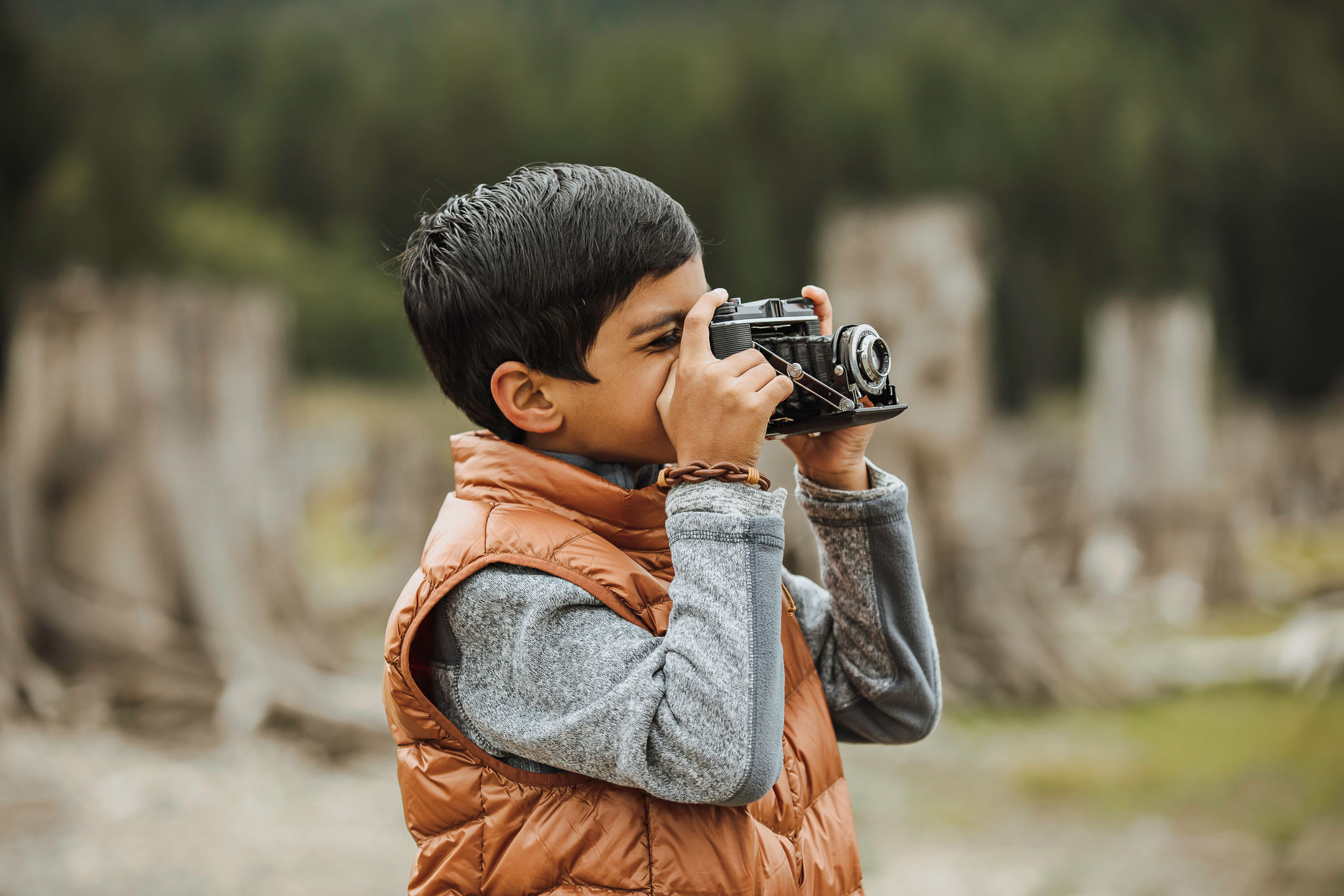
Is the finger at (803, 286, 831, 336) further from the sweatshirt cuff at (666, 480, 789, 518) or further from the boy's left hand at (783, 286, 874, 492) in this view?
the sweatshirt cuff at (666, 480, 789, 518)

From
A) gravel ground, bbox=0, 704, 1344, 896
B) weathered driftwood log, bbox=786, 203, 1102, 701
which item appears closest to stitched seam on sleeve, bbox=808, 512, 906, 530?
gravel ground, bbox=0, 704, 1344, 896

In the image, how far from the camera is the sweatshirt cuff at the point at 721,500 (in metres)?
0.99

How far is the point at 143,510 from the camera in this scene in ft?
14.5

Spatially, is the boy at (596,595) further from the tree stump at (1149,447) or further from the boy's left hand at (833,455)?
the tree stump at (1149,447)

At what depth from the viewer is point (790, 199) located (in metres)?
12.1

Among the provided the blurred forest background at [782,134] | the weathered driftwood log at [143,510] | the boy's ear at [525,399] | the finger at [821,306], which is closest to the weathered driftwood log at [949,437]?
the weathered driftwood log at [143,510]

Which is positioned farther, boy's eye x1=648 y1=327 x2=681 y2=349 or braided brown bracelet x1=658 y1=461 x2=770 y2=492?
boy's eye x1=648 y1=327 x2=681 y2=349

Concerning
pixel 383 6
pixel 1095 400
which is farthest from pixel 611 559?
pixel 383 6

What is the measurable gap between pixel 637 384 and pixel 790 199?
11362 millimetres

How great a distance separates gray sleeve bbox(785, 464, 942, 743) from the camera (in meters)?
1.23

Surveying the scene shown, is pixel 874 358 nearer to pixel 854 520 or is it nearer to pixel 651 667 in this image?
pixel 854 520

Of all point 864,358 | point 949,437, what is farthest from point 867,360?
point 949,437

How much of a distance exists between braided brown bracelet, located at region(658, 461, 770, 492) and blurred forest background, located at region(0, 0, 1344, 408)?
944 centimetres

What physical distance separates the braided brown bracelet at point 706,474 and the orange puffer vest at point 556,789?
3.0 inches
